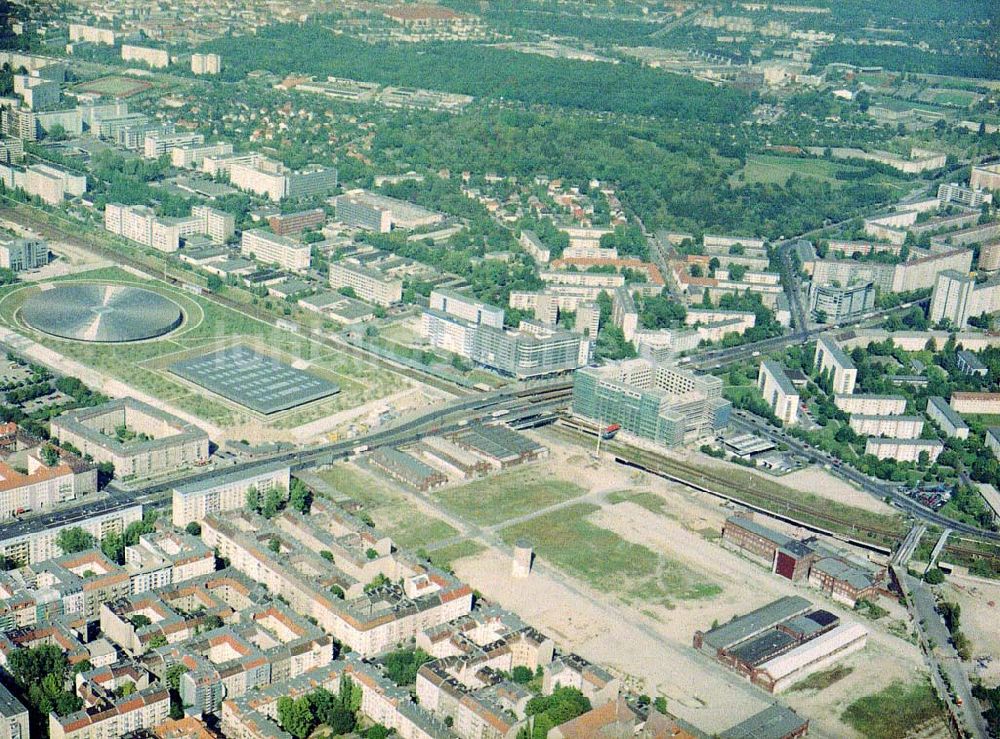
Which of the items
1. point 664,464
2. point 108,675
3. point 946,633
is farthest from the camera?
point 664,464

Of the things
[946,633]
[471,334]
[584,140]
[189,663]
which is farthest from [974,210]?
[189,663]

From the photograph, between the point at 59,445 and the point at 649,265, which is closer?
the point at 59,445

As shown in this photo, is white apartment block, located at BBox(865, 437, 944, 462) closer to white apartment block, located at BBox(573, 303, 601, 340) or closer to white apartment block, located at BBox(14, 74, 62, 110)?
white apartment block, located at BBox(573, 303, 601, 340)

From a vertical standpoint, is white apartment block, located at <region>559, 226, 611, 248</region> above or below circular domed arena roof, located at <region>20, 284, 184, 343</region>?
above

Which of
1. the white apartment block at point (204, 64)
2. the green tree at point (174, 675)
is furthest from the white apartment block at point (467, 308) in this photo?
the white apartment block at point (204, 64)

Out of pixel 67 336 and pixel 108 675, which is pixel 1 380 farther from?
pixel 108 675

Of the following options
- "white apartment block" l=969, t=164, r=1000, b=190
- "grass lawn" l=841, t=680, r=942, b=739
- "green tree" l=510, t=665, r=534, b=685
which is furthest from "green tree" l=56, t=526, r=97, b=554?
"white apartment block" l=969, t=164, r=1000, b=190
